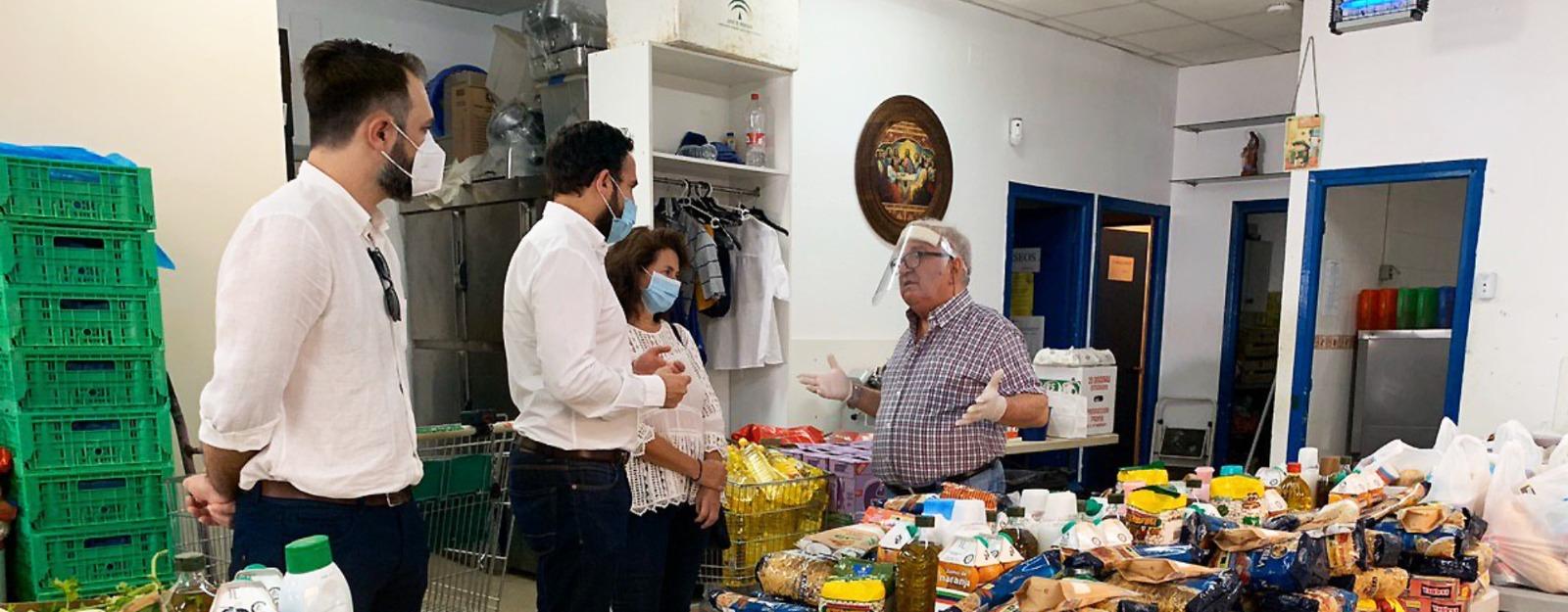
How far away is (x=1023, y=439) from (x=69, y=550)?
13.0 ft

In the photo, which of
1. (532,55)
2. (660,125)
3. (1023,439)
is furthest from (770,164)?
(1023,439)

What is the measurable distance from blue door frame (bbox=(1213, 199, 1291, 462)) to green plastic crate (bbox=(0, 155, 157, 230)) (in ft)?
21.1

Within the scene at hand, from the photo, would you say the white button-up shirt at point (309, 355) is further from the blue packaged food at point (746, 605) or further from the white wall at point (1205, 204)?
the white wall at point (1205, 204)

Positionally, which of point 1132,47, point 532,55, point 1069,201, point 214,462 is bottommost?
point 214,462

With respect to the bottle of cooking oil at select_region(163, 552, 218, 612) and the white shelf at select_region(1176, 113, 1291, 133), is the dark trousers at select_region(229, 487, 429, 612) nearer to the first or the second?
the bottle of cooking oil at select_region(163, 552, 218, 612)

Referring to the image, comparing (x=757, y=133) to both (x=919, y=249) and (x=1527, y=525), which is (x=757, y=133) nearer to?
(x=919, y=249)

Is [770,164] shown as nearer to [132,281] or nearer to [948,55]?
[948,55]

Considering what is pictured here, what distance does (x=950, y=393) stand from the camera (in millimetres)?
2672

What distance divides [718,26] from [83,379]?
2.73 metres

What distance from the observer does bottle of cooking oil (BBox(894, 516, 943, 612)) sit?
1.48 meters

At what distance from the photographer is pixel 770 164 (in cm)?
481

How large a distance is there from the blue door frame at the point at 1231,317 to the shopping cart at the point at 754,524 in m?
4.52

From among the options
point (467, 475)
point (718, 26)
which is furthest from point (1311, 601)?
point (718, 26)

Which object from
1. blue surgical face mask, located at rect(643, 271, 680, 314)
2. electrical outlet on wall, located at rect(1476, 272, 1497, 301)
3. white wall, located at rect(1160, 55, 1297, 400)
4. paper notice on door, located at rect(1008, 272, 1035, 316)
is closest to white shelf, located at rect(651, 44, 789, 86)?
blue surgical face mask, located at rect(643, 271, 680, 314)
